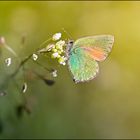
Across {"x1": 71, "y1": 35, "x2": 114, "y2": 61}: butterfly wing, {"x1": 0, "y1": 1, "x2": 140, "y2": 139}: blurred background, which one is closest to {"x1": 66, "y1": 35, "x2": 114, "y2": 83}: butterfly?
{"x1": 71, "y1": 35, "x2": 114, "y2": 61}: butterfly wing

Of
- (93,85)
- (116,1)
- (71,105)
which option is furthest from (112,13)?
(71,105)

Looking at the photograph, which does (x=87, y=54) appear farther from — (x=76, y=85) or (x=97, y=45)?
(x=76, y=85)

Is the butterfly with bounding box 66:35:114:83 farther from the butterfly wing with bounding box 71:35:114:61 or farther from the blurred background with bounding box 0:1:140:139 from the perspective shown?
the blurred background with bounding box 0:1:140:139

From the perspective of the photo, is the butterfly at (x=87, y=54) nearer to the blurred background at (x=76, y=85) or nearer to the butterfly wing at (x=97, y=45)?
the butterfly wing at (x=97, y=45)

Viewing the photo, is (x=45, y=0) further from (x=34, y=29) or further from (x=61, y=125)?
(x=61, y=125)

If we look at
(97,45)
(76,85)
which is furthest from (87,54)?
(76,85)
